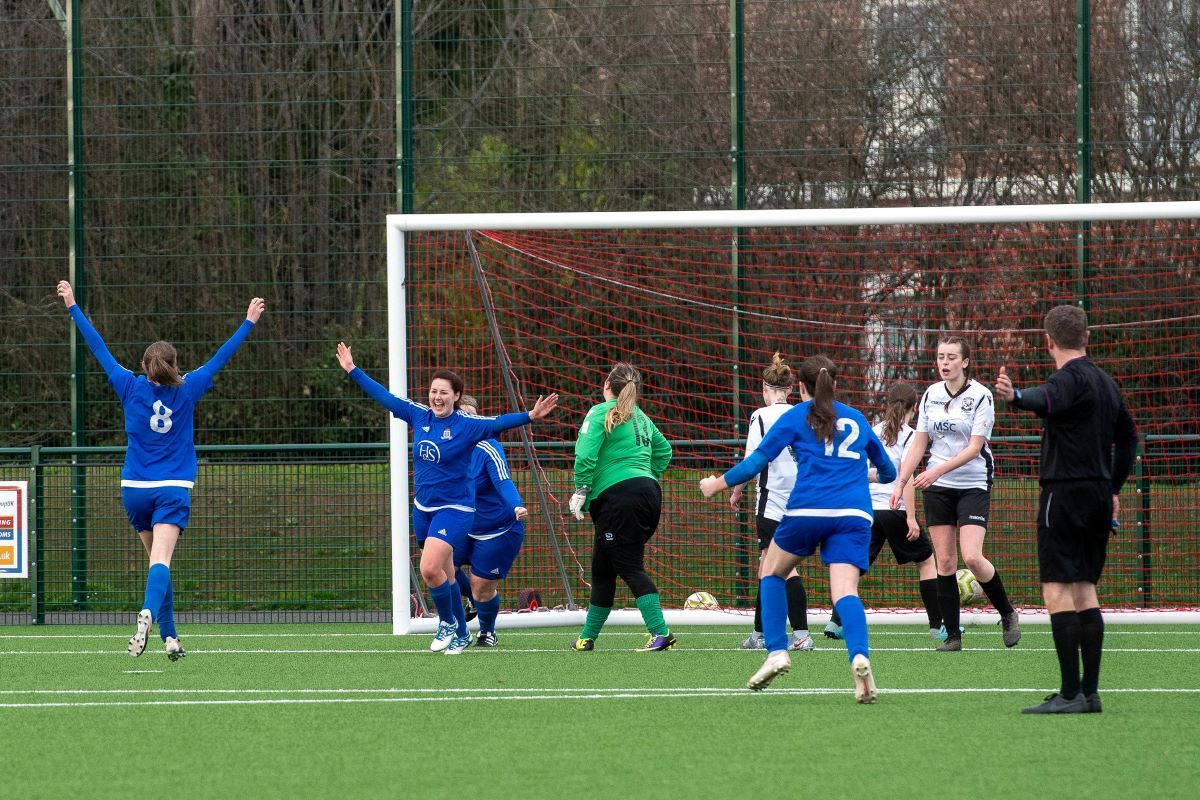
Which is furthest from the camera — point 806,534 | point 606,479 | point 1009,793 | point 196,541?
point 196,541

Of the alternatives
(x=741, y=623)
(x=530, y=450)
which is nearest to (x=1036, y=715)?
(x=741, y=623)

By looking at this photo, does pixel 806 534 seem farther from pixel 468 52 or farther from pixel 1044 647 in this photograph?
pixel 468 52

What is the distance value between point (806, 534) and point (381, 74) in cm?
805

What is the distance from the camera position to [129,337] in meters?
14.4

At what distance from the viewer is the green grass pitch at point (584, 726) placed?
541cm

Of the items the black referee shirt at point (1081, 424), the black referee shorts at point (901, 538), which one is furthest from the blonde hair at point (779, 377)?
the black referee shirt at point (1081, 424)

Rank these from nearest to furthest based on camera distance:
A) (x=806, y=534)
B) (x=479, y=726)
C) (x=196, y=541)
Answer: (x=479, y=726) < (x=806, y=534) < (x=196, y=541)

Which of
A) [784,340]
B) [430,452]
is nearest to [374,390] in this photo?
[430,452]

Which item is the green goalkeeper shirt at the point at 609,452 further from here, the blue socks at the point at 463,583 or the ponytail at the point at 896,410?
the ponytail at the point at 896,410

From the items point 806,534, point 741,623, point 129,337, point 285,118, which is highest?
point 285,118

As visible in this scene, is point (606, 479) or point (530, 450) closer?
point (606, 479)

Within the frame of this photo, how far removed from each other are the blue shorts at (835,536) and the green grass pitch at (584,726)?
688mm

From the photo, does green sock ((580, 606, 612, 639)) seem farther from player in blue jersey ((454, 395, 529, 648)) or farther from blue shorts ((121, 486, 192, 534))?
blue shorts ((121, 486, 192, 534))

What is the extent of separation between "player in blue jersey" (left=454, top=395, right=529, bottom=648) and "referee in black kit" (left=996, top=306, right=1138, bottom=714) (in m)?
4.29
